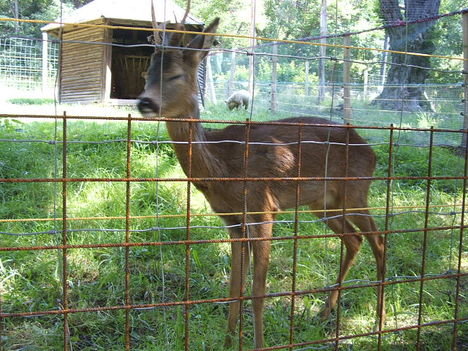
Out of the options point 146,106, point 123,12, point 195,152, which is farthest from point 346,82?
point 123,12

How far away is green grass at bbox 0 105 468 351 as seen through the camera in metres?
3.29

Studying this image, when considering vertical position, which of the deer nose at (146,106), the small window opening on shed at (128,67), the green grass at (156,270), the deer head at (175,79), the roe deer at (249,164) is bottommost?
the green grass at (156,270)

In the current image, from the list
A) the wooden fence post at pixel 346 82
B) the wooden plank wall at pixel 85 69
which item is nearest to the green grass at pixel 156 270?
the wooden fence post at pixel 346 82

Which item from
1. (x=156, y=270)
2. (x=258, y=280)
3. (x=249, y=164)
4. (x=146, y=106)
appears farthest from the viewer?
(x=156, y=270)

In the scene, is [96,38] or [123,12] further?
[96,38]

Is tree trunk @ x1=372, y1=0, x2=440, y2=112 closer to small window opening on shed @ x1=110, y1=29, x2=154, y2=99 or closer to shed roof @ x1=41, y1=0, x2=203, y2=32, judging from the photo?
shed roof @ x1=41, y1=0, x2=203, y2=32

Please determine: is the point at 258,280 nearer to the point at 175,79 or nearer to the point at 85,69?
the point at 175,79

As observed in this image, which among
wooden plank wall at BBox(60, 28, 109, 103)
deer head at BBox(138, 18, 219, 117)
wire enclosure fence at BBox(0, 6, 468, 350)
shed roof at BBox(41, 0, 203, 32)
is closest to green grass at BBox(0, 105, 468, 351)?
wire enclosure fence at BBox(0, 6, 468, 350)

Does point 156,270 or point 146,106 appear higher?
point 146,106

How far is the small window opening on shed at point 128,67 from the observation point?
16906mm

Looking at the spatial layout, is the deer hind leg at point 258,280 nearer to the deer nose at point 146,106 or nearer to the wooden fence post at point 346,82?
the deer nose at point 146,106

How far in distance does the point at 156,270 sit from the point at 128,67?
14205mm

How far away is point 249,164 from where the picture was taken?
12.7 ft

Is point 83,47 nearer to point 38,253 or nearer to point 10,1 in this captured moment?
point 10,1
